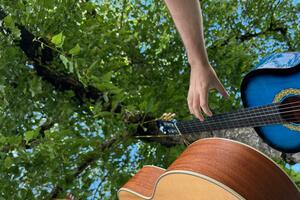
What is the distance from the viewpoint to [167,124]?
230cm

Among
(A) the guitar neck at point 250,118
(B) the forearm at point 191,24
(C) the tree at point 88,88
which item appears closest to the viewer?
(B) the forearm at point 191,24

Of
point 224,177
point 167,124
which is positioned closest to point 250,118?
point 167,124

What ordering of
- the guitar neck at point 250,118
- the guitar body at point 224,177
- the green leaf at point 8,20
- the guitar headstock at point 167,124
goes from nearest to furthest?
the guitar body at point 224,177 → the guitar neck at point 250,118 → the green leaf at point 8,20 → the guitar headstock at point 167,124

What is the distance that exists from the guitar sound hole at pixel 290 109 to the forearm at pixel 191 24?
0.78m

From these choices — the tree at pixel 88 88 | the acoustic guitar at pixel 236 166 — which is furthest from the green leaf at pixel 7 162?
the acoustic guitar at pixel 236 166

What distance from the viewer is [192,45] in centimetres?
112

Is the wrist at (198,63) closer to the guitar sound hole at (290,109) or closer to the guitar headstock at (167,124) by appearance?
the guitar sound hole at (290,109)

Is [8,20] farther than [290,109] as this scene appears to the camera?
Yes

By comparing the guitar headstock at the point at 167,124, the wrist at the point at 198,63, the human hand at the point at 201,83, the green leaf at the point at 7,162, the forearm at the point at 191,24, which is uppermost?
the forearm at the point at 191,24

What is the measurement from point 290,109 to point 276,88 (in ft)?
0.49

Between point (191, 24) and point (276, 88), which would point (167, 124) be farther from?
point (191, 24)

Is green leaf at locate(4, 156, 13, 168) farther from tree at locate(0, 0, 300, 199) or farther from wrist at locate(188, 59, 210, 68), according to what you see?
wrist at locate(188, 59, 210, 68)

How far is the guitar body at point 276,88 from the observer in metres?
1.86

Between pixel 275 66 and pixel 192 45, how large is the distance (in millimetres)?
923
